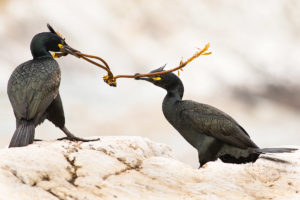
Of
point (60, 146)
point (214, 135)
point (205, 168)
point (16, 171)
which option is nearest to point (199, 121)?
point (214, 135)

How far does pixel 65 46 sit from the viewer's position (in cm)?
714

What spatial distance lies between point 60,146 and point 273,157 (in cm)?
325

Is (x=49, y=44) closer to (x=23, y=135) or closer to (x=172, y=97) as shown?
(x=23, y=135)

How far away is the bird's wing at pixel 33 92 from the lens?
608 centimetres

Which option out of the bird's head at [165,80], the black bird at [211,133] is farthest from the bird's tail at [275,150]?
the bird's head at [165,80]

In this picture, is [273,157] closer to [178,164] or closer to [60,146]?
[178,164]

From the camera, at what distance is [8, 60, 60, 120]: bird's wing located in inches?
239

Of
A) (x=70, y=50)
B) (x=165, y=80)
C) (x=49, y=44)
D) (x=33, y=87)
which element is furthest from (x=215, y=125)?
(x=49, y=44)

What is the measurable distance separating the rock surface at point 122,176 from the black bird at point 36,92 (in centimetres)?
64

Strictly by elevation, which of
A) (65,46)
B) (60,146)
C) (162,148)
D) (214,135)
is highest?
(65,46)

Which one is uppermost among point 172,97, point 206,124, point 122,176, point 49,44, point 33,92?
point 49,44

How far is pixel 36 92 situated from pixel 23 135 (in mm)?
678

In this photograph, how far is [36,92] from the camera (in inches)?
243

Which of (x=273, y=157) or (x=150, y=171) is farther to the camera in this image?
(x=273, y=157)
